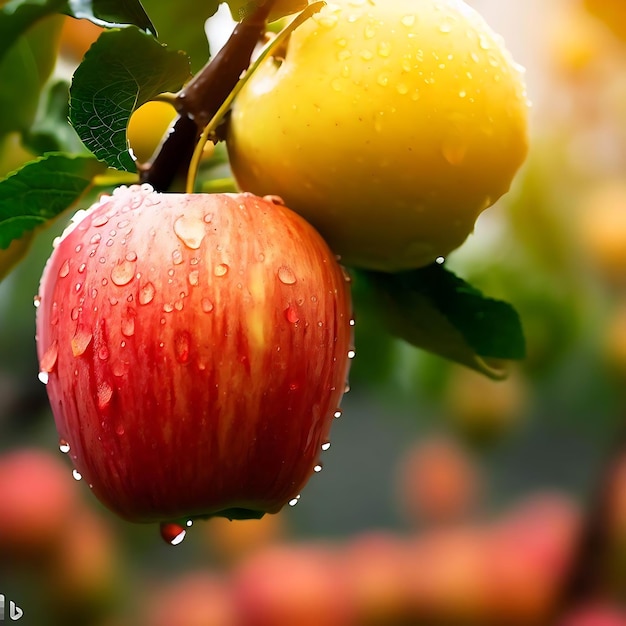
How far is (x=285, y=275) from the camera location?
317 mm

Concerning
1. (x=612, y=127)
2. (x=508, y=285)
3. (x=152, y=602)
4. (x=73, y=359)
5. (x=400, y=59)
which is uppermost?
(x=400, y=59)

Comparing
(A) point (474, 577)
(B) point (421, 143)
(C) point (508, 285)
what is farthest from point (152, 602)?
(B) point (421, 143)

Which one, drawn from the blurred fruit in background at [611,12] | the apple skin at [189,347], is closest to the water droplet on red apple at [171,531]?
the apple skin at [189,347]

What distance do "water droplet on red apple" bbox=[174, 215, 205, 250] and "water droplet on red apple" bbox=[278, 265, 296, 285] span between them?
3cm

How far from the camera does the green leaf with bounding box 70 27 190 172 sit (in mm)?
305

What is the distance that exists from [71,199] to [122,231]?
73 millimetres

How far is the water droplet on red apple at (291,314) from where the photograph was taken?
0.32m

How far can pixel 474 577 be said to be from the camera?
1.10m

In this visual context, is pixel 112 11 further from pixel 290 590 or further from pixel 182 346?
pixel 290 590

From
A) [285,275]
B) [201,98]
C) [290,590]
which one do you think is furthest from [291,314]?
[290,590]

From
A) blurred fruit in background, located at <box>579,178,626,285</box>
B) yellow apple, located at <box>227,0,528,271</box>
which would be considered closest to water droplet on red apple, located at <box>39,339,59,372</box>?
yellow apple, located at <box>227,0,528,271</box>

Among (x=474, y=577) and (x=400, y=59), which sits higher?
(x=400, y=59)

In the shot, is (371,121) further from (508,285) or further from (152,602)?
(152,602)

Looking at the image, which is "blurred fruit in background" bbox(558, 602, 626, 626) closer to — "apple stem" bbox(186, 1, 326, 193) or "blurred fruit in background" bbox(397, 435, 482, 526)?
"blurred fruit in background" bbox(397, 435, 482, 526)
